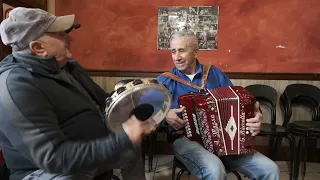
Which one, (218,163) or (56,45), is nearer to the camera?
(56,45)

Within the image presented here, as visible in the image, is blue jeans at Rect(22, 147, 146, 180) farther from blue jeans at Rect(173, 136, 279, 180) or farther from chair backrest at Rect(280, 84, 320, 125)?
chair backrest at Rect(280, 84, 320, 125)

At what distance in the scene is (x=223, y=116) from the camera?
1.38m

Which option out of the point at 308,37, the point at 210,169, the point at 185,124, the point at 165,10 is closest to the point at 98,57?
the point at 165,10

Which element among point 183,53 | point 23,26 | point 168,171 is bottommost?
point 168,171

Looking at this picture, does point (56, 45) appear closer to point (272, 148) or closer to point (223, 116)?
point (223, 116)

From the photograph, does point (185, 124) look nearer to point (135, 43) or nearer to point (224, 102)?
point (224, 102)

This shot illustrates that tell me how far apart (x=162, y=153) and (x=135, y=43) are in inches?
46.5

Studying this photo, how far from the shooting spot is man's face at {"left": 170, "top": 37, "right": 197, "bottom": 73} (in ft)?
5.65

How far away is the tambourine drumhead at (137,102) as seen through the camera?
914 millimetres

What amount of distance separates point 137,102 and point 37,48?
0.39m

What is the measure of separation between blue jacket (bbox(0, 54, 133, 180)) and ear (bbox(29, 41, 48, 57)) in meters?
0.03

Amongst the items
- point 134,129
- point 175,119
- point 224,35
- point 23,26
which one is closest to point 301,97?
point 224,35

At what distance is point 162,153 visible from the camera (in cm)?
291

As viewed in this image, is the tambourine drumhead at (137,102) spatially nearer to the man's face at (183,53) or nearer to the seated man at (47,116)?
the seated man at (47,116)
